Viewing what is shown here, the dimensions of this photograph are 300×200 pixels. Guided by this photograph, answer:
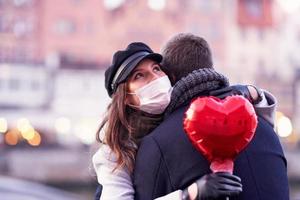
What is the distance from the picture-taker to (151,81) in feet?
6.10

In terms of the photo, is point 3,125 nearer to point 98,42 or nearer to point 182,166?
point 98,42

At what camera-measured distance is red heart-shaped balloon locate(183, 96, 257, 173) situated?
1.64 m

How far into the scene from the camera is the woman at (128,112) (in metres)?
1.82

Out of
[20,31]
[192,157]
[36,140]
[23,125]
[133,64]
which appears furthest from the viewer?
[20,31]

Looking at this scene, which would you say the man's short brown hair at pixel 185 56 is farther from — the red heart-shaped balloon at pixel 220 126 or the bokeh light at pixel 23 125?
the bokeh light at pixel 23 125

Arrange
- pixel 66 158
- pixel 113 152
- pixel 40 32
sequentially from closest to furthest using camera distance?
1. pixel 113 152
2. pixel 66 158
3. pixel 40 32

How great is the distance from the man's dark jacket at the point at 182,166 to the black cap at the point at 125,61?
17 centimetres

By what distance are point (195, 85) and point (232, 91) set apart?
102 mm

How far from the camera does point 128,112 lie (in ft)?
6.25

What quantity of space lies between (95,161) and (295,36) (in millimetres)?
43108

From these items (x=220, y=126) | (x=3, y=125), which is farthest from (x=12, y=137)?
(x=220, y=126)

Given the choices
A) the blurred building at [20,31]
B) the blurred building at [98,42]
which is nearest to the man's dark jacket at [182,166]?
the blurred building at [98,42]

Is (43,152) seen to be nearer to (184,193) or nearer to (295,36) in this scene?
(295,36)

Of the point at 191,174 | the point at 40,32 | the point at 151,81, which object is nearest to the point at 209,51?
the point at 151,81
